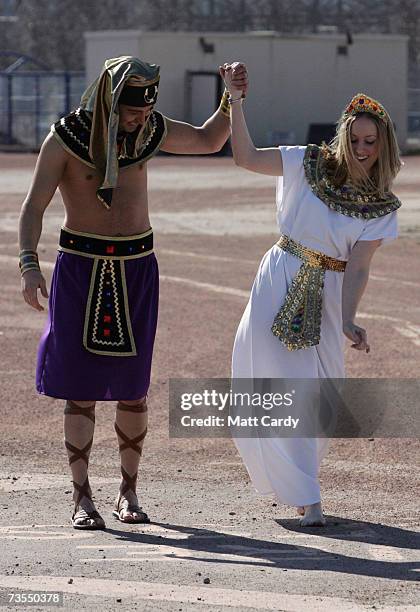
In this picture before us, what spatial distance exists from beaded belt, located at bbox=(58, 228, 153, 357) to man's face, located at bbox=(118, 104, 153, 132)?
451 millimetres

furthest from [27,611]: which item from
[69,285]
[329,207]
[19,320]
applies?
[19,320]

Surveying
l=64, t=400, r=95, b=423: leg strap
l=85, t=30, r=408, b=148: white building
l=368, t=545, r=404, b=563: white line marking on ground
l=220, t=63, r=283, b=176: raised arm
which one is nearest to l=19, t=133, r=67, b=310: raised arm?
l=64, t=400, r=95, b=423: leg strap

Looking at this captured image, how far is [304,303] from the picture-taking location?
595 cm

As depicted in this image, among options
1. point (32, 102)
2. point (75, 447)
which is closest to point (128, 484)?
point (75, 447)

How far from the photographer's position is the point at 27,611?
14.8 feet

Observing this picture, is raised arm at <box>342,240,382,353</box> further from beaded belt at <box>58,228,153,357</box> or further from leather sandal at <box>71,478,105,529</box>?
leather sandal at <box>71,478,105,529</box>

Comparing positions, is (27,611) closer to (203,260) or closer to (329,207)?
(329,207)

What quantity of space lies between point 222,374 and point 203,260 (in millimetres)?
6543

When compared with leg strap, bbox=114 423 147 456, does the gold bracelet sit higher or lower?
higher

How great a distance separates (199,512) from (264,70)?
3779 centimetres

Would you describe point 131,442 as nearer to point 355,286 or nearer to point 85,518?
point 85,518

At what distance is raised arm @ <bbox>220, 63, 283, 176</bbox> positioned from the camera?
233 inches

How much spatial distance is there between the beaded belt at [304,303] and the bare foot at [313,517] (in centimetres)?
66

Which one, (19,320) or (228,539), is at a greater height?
(228,539)
